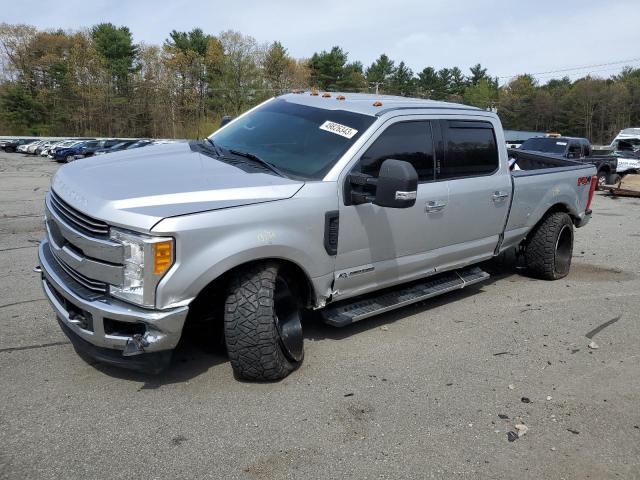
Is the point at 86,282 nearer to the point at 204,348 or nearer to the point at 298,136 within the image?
the point at 204,348

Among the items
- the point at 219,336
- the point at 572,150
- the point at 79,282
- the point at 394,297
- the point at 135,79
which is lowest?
the point at 219,336

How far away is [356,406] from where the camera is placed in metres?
3.47

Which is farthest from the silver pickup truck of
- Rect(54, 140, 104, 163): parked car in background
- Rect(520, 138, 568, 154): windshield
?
Rect(54, 140, 104, 163): parked car in background

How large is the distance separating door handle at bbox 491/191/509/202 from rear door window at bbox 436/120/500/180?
0.21 meters

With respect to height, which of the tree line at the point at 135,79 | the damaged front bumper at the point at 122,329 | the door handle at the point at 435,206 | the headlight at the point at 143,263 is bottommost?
the damaged front bumper at the point at 122,329

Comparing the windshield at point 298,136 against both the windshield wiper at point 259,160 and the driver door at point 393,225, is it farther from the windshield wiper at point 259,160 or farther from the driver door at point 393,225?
the driver door at point 393,225

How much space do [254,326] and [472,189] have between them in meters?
2.62

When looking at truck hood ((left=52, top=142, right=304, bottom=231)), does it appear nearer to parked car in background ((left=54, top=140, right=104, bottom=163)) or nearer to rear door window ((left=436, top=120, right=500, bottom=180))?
rear door window ((left=436, top=120, right=500, bottom=180))

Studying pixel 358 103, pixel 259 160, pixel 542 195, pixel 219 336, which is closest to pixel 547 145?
pixel 542 195

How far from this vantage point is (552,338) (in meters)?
4.77

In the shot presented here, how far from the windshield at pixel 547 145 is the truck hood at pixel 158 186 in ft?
51.4

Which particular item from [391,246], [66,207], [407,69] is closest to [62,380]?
[66,207]

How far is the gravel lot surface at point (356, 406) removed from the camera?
2.88 meters

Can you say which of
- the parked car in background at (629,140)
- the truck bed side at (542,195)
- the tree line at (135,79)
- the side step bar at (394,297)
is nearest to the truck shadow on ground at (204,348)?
the side step bar at (394,297)
